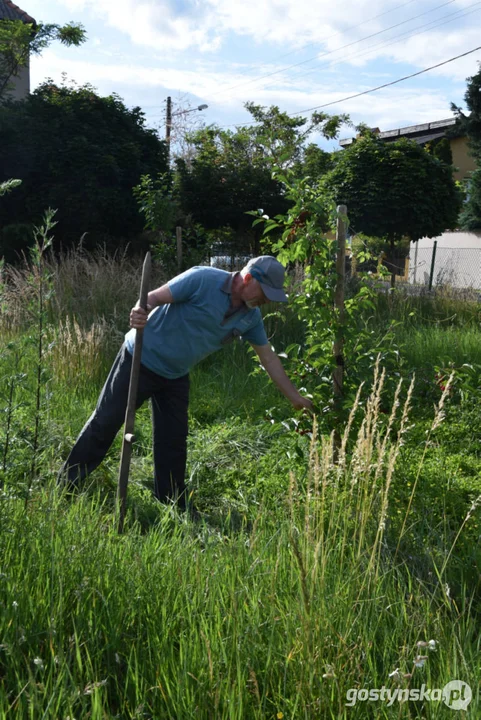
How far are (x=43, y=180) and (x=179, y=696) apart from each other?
1581 cm

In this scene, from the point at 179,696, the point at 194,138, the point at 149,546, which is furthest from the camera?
the point at 194,138

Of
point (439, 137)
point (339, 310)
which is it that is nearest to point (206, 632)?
point (339, 310)

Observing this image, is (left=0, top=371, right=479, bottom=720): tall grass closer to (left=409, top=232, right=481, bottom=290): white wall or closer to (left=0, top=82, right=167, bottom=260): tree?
(left=0, top=82, right=167, bottom=260): tree

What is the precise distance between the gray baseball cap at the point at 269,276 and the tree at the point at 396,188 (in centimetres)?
1299

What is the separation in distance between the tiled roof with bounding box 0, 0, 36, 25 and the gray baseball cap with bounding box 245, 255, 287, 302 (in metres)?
25.8

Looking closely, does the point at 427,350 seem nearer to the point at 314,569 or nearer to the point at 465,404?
A: the point at 465,404

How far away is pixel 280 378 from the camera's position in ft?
13.5

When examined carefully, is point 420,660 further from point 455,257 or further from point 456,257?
point 455,257

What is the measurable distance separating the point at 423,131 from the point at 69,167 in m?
25.7

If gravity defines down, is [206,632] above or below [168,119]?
below

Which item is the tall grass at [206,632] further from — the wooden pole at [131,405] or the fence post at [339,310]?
the fence post at [339,310]

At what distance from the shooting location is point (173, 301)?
393 cm

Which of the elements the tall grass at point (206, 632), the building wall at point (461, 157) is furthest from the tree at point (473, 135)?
the tall grass at point (206, 632)

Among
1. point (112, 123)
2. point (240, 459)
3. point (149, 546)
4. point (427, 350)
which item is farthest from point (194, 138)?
point (149, 546)
